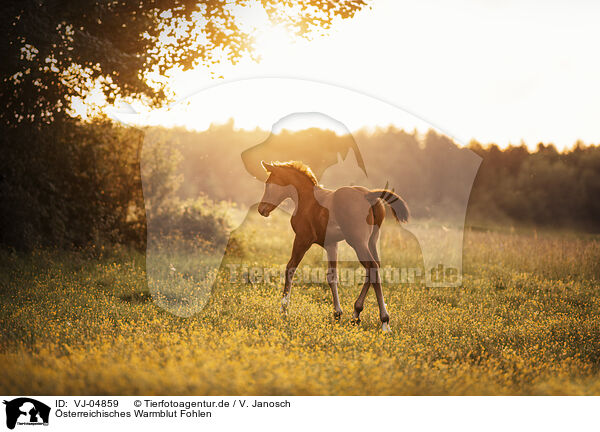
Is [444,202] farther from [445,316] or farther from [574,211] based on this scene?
[574,211]

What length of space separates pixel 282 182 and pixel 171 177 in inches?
397

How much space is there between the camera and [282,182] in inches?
312

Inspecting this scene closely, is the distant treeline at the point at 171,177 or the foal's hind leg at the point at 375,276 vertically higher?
the distant treeline at the point at 171,177

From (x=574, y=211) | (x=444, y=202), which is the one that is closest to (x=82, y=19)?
(x=444, y=202)

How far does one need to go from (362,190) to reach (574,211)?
1710 centimetres

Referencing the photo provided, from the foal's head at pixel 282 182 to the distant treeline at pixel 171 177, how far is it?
1.69 metres

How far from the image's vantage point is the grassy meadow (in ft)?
17.5

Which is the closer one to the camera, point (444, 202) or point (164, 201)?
point (444, 202)

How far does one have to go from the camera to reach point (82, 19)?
498 inches

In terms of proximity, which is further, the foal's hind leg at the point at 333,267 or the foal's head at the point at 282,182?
the foal's hind leg at the point at 333,267

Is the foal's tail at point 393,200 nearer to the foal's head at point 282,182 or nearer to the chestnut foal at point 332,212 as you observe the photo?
the chestnut foal at point 332,212
